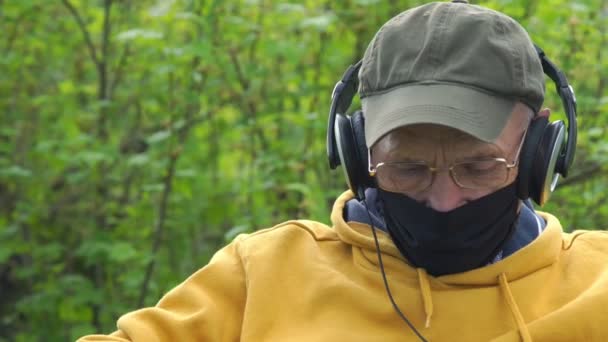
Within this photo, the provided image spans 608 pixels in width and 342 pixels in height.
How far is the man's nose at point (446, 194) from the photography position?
8.02 feet

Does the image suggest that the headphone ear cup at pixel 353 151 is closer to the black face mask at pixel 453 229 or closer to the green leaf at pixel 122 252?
the black face mask at pixel 453 229

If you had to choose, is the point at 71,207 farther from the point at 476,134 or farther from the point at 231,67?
the point at 476,134

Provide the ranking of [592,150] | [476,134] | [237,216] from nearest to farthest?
[476,134] < [592,150] < [237,216]

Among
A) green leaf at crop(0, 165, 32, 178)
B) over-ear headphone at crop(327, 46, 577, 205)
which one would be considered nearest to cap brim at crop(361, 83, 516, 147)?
over-ear headphone at crop(327, 46, 577, 205)

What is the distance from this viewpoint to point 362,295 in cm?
258

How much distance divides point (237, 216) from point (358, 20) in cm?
119

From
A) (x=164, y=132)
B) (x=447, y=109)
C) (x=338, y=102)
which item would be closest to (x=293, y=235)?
(x=338, y=102)

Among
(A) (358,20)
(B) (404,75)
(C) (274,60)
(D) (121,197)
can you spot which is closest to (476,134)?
(B) (404,75)

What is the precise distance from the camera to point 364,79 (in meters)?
2.48

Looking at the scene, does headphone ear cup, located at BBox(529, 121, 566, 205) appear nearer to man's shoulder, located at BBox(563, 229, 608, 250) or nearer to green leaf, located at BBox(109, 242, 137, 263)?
man's shoulder, located at BBox(563, 229, 608, 250)

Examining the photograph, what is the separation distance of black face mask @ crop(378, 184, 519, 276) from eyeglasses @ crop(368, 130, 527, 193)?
1.2 inches

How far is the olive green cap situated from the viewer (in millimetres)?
2336

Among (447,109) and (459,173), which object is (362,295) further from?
(447,109)

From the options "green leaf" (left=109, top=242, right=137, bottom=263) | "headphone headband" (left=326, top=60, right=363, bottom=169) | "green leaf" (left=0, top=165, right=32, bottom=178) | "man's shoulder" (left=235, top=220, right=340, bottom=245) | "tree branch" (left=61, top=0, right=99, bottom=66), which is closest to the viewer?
"headphone headband" (left=326, top=60, right=363, bottom=169)
